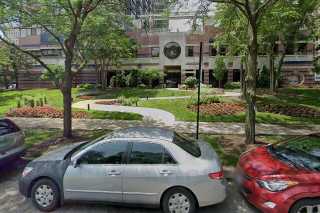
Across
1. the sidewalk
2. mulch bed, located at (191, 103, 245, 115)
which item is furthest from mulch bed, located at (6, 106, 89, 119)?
mulch bed, located at (191, 103, 245, 115)

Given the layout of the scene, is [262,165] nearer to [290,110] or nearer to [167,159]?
[167,159]

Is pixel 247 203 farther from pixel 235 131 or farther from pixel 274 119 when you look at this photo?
pixel 274 119

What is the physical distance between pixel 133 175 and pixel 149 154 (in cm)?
46

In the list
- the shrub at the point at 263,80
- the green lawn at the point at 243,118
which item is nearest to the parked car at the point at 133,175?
the green lawn at the point at 243,118

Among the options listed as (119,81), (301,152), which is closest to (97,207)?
(301,152)

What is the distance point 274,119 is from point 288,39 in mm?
12042

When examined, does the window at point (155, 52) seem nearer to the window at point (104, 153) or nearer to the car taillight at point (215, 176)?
the window at point (104, 153)

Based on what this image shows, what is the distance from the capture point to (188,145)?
5.94m

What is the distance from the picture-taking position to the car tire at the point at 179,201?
17.1ft

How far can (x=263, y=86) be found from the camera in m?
35.1

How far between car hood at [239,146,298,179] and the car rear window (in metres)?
0.92

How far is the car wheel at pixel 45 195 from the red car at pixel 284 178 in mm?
3432

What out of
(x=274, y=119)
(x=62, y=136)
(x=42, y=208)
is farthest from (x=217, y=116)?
(x=42, y=208)

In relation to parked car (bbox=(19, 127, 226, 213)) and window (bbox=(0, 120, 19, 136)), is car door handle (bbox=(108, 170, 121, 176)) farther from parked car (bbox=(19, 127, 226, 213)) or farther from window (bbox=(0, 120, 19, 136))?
window (bbox=(0, 120, 19, 136))
